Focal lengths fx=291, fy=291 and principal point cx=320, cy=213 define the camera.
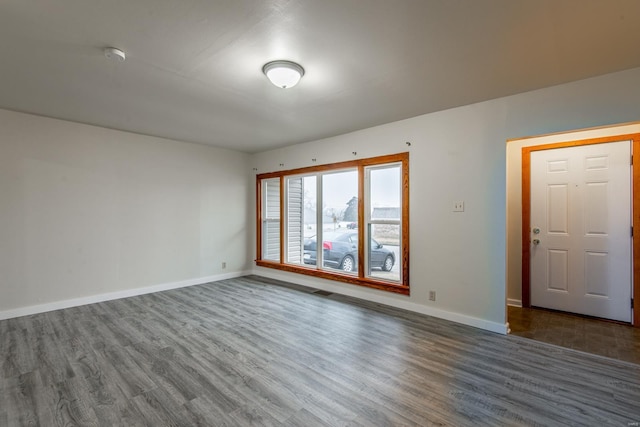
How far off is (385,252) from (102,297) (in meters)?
4.19

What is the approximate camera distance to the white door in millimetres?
3447

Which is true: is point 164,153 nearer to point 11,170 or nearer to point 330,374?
point 11,170

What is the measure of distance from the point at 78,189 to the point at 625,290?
7117mm

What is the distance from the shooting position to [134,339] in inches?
117

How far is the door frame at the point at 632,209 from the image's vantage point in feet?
10.9

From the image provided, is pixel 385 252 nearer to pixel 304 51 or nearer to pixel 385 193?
pixel 385 193

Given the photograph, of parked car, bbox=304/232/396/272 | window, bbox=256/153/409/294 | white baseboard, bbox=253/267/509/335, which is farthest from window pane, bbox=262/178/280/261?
parked car, bbox=304/232/396/272

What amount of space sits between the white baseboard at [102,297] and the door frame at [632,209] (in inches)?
197

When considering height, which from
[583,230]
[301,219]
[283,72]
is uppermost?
[283,72]

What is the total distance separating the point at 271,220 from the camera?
5973 millimetres

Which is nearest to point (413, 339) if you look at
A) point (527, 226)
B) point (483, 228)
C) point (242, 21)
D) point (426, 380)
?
point (426, 380)

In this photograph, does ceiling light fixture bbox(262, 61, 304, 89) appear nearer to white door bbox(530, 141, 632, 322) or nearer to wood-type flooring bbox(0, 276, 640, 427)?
wood-type flooring bbox(0, 276, 640, 427)

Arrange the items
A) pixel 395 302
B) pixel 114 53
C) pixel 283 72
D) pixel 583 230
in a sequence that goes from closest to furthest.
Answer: pixel 114 53, pixel 283 72, pixel 583 230, pixel 395 302

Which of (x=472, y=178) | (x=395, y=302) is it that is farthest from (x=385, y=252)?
(x=472, y=178)
